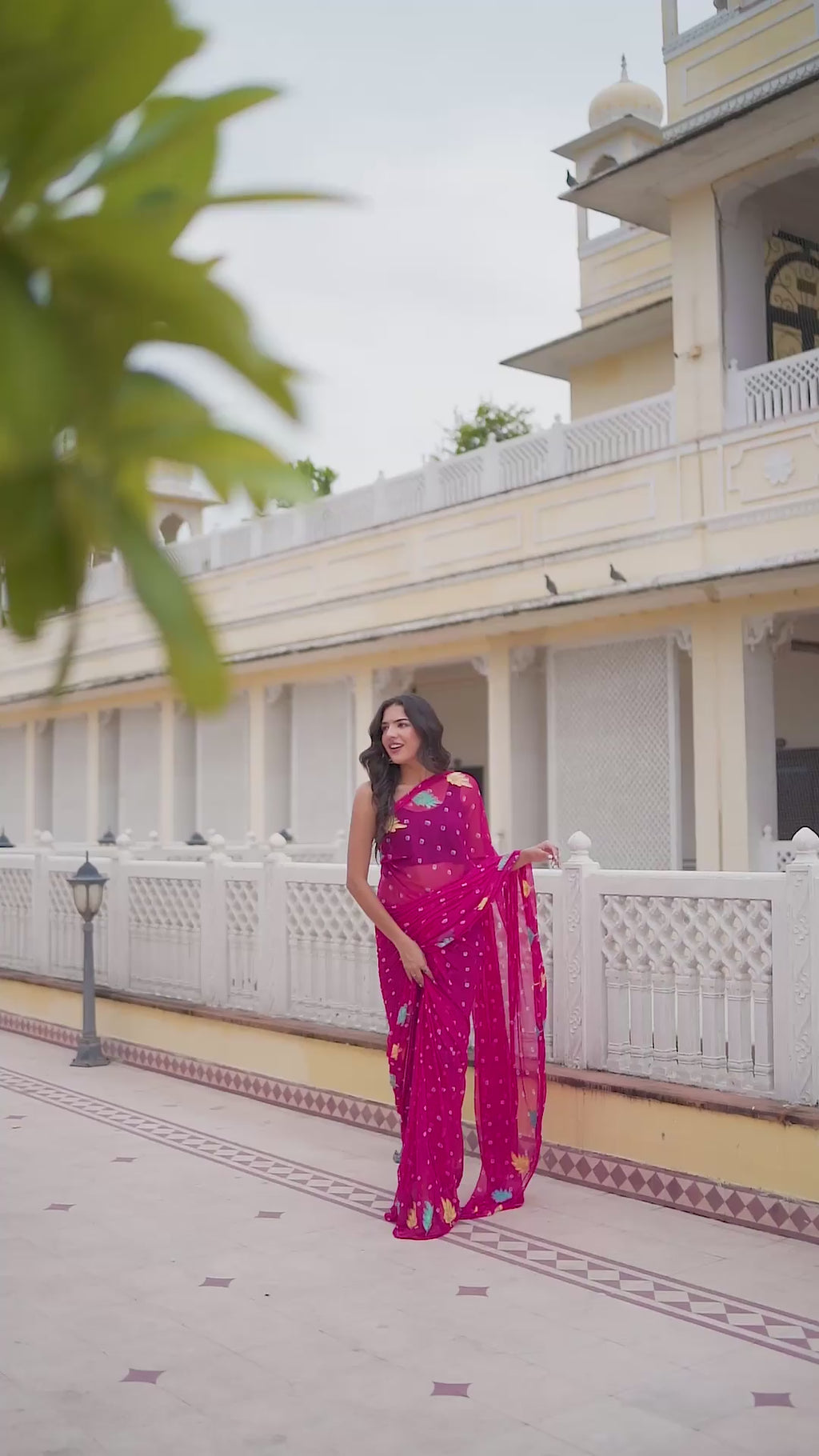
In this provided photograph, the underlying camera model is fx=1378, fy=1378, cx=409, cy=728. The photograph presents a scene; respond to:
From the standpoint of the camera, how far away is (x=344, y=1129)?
218 inches

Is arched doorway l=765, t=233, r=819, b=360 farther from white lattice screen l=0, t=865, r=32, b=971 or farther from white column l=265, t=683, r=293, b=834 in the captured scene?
white column l=265, t=683, r=293, b=834

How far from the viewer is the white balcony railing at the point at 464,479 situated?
10039 mm

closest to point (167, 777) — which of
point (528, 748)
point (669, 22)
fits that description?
point (528, 748)

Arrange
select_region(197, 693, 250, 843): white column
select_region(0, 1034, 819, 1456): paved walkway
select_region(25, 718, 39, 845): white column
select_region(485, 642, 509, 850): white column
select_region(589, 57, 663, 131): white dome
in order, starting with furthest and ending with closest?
select_region(25, 718, 39, 845): white column < select_region(197, 693, 250, 843): white column < select_region(589, 57, 663, 131): white dome < select_region(485, 642, 509, 850): white column < select_region(0, 1034, 819, 1456): paved walkway

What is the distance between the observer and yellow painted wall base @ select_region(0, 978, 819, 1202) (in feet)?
13.2

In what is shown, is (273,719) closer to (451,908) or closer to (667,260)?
(667,260)

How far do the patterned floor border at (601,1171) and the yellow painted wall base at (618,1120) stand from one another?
3 centimetres

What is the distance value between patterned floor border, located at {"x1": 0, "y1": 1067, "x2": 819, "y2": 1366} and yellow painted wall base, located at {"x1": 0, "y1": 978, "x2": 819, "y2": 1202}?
584mm

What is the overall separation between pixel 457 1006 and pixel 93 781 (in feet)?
44.8

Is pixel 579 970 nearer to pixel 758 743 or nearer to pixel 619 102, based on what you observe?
pixel 758 743

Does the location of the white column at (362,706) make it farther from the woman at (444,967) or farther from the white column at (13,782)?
the woman at (444,967)

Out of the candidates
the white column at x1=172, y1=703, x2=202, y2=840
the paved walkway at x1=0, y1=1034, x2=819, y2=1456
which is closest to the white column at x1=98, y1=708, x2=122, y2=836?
the white column at x1=172, y1=703, x2=202, y2=840

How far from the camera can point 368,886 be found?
4230 mm

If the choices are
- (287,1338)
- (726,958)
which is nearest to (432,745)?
(726,958)
